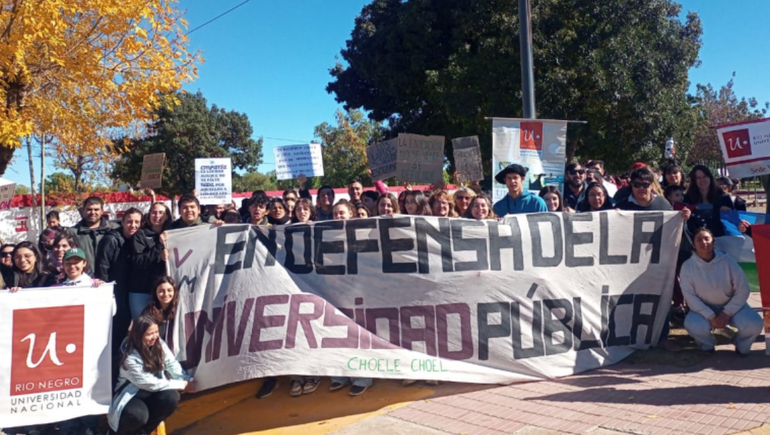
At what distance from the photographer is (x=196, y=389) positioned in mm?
5254

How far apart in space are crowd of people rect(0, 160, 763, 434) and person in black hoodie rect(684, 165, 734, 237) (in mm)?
10

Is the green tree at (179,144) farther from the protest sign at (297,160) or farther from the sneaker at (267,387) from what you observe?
the sneaker at (267,387)

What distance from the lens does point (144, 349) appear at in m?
4.74

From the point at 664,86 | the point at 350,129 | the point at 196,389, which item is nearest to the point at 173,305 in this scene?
the point at 196,389

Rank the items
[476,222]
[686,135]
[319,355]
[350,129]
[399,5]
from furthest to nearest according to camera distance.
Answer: [350,129] < [399,5] < [686,135] < [476,222] < [319,355]

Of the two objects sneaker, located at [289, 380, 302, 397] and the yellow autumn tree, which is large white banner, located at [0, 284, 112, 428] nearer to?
sneaker, located at [289, 380, 302, 397]

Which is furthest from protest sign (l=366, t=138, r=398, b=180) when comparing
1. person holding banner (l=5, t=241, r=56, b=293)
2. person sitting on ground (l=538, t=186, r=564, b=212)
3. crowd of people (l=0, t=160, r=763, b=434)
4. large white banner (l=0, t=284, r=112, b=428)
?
large white banner (l=0, t=284, r=112, b=428)

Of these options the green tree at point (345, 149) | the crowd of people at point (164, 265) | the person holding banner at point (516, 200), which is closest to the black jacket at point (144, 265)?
the crowd of people at point (164, 265)

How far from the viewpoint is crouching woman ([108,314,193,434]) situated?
15.2 ft

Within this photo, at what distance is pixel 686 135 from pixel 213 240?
667 inches

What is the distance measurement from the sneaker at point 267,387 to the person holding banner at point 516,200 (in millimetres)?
2808

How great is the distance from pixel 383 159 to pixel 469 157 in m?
1.27

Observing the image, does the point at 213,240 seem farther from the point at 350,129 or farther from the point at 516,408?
the point at 350,129

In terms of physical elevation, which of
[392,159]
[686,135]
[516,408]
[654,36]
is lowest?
[516,408]
